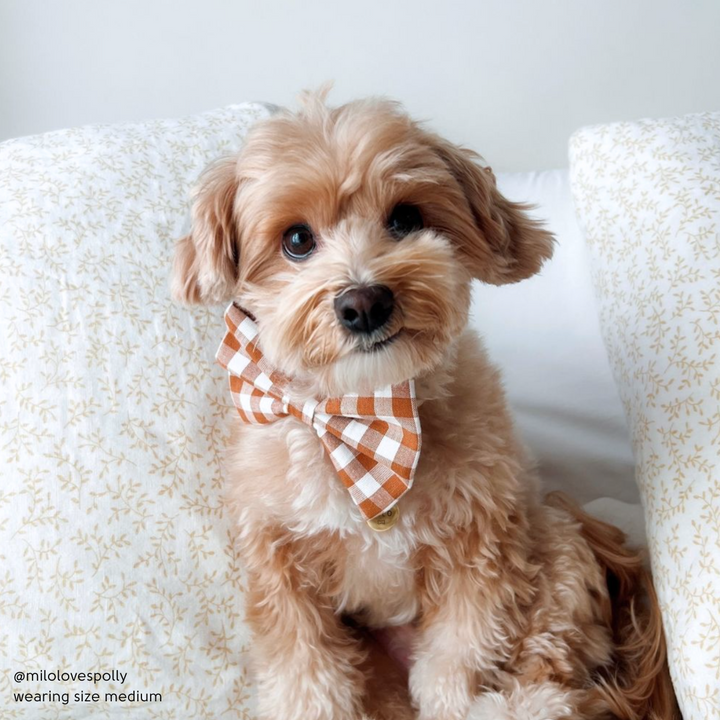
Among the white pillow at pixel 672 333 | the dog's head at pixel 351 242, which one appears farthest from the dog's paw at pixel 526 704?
the dog's head at pixel 351 242

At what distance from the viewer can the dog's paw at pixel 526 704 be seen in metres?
1.24

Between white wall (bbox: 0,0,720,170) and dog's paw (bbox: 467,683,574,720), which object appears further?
white wall (bbox: 0,0,720,170)

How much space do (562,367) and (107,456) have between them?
112 cm

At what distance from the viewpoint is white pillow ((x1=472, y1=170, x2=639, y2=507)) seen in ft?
6.13

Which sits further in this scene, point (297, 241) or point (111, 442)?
point (111, 442)

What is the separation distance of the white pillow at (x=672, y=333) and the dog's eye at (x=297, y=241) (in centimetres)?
67

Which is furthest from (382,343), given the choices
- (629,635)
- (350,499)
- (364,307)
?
(629,635)

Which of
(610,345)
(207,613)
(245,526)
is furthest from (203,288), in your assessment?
(610,345)

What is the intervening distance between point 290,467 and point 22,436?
19.1 inches

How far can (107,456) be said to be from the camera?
1.43 m

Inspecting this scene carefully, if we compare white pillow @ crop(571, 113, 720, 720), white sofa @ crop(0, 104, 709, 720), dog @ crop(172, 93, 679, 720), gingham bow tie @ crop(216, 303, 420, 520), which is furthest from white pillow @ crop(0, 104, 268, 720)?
white pillow @ crop(571, 113, 720, 720)

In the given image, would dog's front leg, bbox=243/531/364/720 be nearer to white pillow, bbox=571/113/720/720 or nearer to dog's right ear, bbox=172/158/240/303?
dog's right ear, bbox=172/158/240/303

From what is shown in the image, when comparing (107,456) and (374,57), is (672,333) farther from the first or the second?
(374,57)

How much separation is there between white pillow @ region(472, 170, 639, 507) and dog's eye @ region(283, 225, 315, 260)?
2.72 ft
